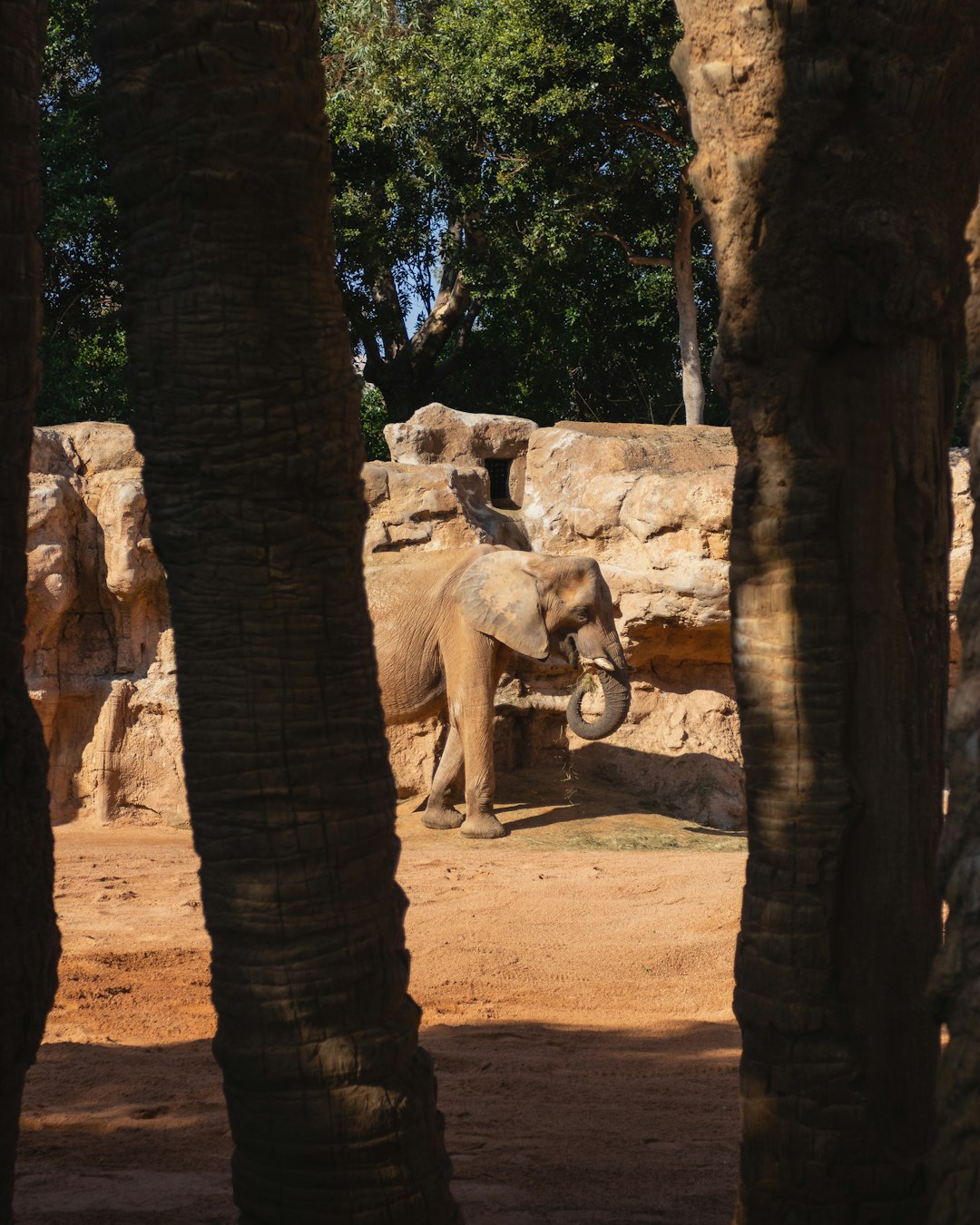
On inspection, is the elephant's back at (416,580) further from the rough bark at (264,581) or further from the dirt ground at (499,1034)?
the rough bark at (264,581)

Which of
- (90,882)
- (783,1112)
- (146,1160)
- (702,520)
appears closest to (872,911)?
(783,1112)

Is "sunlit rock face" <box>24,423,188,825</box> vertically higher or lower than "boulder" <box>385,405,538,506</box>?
lower

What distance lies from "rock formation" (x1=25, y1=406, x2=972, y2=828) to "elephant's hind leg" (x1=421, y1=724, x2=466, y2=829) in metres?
0.81

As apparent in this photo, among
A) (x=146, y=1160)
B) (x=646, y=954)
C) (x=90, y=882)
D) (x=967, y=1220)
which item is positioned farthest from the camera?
(x=90, y=882)

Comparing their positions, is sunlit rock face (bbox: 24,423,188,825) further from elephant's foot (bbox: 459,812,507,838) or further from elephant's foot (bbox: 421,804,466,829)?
elephant's foot (bbox: 459,812,507,838)

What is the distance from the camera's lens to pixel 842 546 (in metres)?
3.41

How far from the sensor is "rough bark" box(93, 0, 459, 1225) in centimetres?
295

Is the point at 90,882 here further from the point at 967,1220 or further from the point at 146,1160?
the point at 967,1220

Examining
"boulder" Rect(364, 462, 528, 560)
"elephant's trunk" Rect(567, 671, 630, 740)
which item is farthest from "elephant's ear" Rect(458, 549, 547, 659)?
"boulder" Rect(364, 462, 528, 560)

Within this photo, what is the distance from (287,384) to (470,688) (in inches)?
331

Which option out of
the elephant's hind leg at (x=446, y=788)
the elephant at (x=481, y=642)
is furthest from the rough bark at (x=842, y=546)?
the elephant's hind leg at (x=446, y=788)

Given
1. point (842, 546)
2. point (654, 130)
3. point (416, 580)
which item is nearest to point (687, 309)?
point (654, 130)

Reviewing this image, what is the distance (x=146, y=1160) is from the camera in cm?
446

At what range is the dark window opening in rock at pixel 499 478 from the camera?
608 inches
